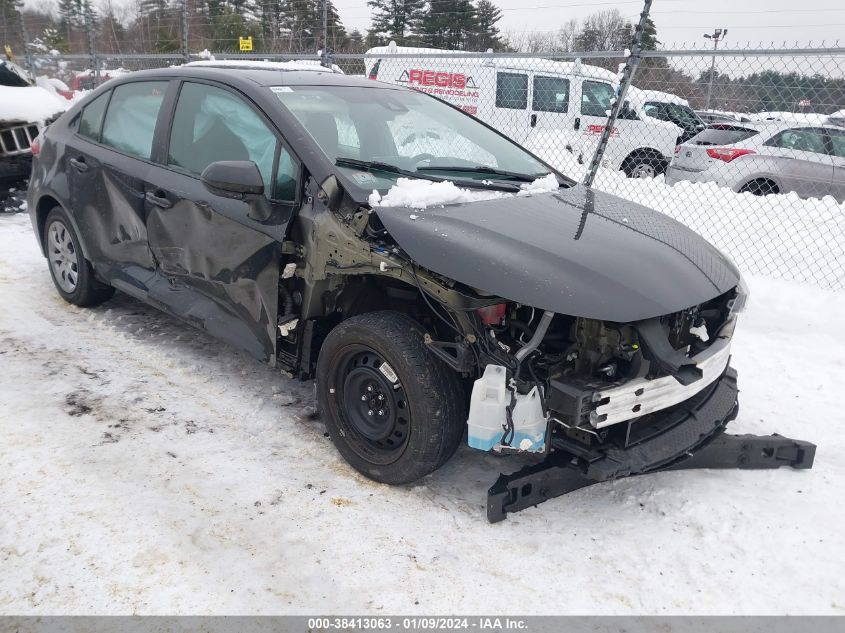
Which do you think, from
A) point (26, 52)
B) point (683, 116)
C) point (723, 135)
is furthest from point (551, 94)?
point (26, 52)

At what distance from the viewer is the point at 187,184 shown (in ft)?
12.0

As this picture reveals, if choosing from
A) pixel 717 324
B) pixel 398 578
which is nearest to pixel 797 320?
pixel 717 324

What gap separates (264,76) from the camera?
3645mm

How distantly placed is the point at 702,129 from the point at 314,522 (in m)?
9.56

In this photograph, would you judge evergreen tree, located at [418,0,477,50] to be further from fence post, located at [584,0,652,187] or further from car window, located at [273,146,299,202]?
car window, located at [273,146,299,202]

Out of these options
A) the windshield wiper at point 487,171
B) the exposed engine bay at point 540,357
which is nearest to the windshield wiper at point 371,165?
the windshield wiper at point 487,171

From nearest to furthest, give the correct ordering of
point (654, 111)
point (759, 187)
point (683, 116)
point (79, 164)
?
point (79, 164) → point (759, 187) → point (683, 116) → point (654, 111)

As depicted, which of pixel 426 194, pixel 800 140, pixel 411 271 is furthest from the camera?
pixel 800 140

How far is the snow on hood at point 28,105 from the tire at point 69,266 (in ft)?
11.8

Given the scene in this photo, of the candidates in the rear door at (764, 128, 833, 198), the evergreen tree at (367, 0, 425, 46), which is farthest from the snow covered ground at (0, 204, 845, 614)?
the evergreen tree at (367, 0, 425, 46)

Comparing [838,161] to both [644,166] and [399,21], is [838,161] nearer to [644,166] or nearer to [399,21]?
[644,166]

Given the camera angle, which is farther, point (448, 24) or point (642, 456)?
point (448, 24)

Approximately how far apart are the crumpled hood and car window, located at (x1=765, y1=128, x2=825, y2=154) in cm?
706

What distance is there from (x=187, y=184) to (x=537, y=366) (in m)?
2.24
